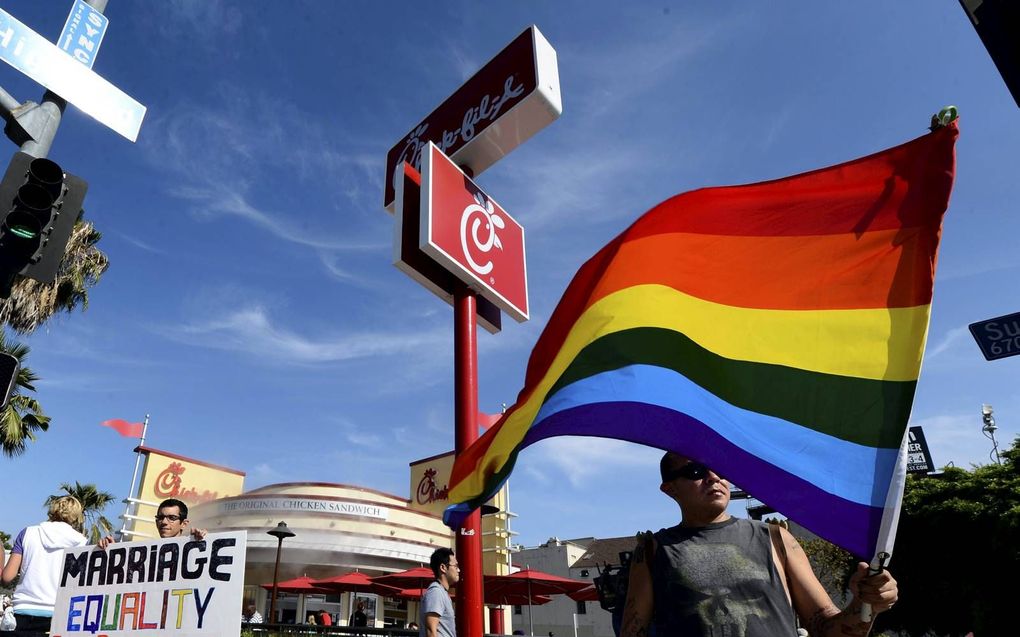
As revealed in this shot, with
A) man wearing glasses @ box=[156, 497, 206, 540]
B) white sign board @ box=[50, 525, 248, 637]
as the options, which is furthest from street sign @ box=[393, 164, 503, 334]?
white sign board @ box=[50, 525, 248, 637]

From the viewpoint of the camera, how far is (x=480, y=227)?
373 inches

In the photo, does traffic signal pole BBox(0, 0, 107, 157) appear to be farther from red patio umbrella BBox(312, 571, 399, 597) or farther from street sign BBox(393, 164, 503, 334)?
red patio umbrella BBox(312, 571, 399, 597)

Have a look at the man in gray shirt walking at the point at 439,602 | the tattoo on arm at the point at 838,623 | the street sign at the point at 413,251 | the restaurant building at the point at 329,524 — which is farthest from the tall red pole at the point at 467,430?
the restaurant building at the point at 329,524

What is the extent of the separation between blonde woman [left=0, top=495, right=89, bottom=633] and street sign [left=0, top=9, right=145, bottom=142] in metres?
3.21

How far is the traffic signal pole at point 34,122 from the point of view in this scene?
17.5 ft

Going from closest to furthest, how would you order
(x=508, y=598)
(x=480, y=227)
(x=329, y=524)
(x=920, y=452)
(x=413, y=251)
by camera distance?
(x=413, y=251), (x=480, y=227), (x=508, y=598), (x=329, y=524), (x=920, y=452)

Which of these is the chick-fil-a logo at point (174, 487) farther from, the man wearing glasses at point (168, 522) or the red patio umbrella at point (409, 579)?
the man wearing glasses at point (168, 522)

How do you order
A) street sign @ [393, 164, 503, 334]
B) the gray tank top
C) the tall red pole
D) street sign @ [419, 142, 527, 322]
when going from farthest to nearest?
1. street sign @ [393, 164, 503, 334]
2. street sign @ [419, 142, 527, 322]
3. the tall red pole
4. the gray tank top

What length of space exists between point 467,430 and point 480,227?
3.19m

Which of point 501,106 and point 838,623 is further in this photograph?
point 501,106

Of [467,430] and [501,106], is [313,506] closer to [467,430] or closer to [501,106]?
[467,430]

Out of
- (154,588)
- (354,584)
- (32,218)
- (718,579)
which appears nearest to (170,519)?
(154,588)

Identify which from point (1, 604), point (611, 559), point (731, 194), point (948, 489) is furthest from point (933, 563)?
point (611, 559)

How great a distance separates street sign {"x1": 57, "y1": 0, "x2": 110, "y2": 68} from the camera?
18.3ft
